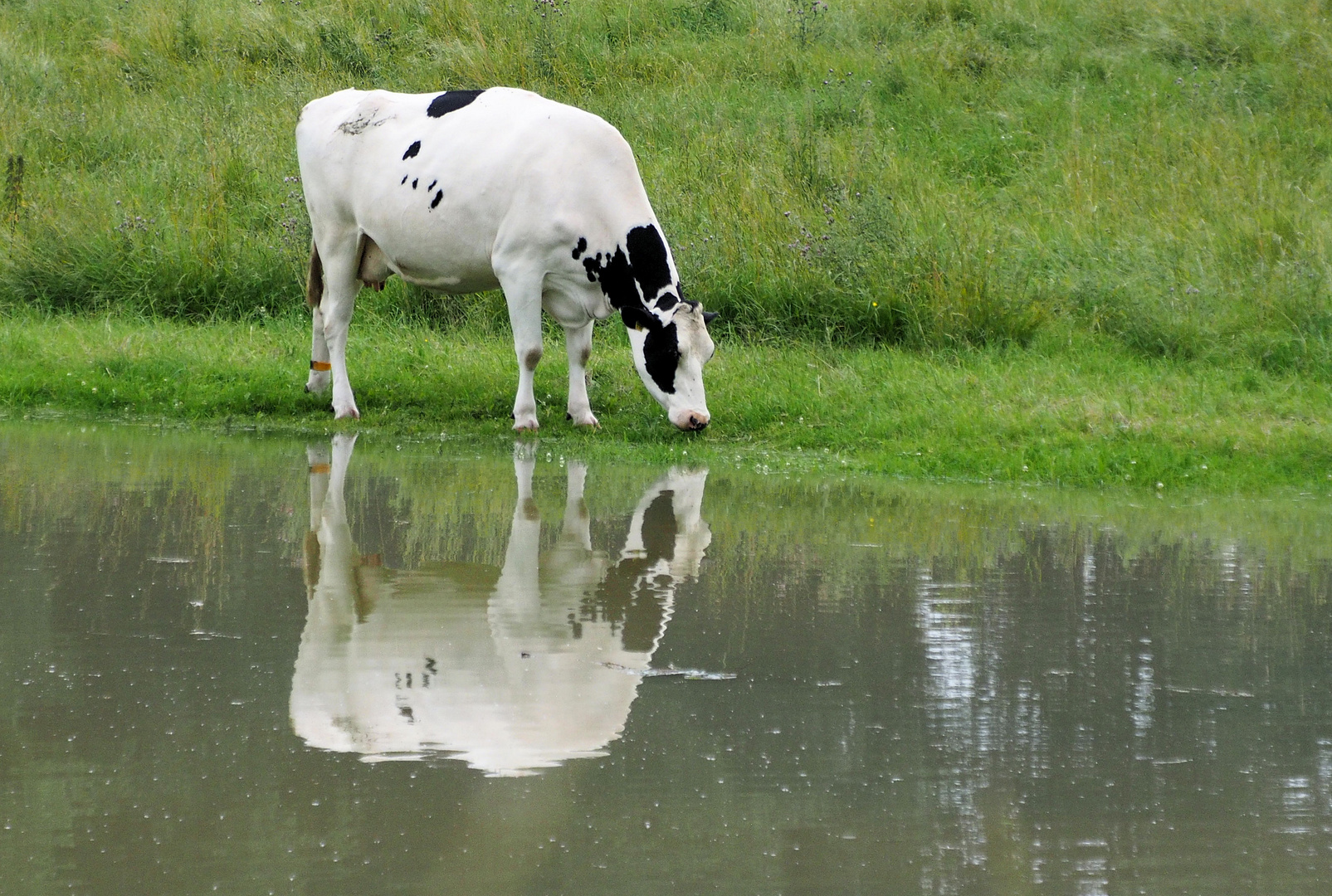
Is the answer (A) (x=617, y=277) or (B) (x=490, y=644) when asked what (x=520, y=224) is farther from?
(B) (x=490, y=644)

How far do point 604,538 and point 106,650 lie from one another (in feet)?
8.30

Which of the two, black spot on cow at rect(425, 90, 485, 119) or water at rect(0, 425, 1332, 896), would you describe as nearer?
water at rect(0, 425, 1332, 896)

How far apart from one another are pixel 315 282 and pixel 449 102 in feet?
5.88

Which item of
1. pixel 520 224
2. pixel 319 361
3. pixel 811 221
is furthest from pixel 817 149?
pixel 319 361

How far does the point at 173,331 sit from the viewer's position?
1319cm

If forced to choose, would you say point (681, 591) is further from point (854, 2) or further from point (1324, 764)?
point (854, 2)

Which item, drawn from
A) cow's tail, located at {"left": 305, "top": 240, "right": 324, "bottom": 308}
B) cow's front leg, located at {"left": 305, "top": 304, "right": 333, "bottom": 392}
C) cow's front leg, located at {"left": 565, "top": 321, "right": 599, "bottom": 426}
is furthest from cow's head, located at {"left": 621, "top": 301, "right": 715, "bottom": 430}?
cow's tail, located at {"left": 305, "top": 240, "right": 324, "bottom": 308}

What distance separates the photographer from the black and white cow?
10234mm

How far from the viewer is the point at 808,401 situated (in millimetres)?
10727

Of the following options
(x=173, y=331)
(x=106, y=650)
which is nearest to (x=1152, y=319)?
(x=173, y=331)

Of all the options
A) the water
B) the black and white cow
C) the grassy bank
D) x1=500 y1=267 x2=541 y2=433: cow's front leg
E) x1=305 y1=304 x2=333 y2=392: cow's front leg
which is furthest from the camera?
x1=305 y1=304 x2=333 y2=392: cow's front leg

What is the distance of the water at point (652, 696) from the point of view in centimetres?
363

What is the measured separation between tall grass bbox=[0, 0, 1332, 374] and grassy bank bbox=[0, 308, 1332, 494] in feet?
2.65

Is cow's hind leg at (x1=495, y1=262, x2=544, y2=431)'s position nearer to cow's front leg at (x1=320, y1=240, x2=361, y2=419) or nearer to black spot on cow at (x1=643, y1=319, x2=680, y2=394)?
black spot on cow at (x1=643, y1=319, x2=680, y2=394)
